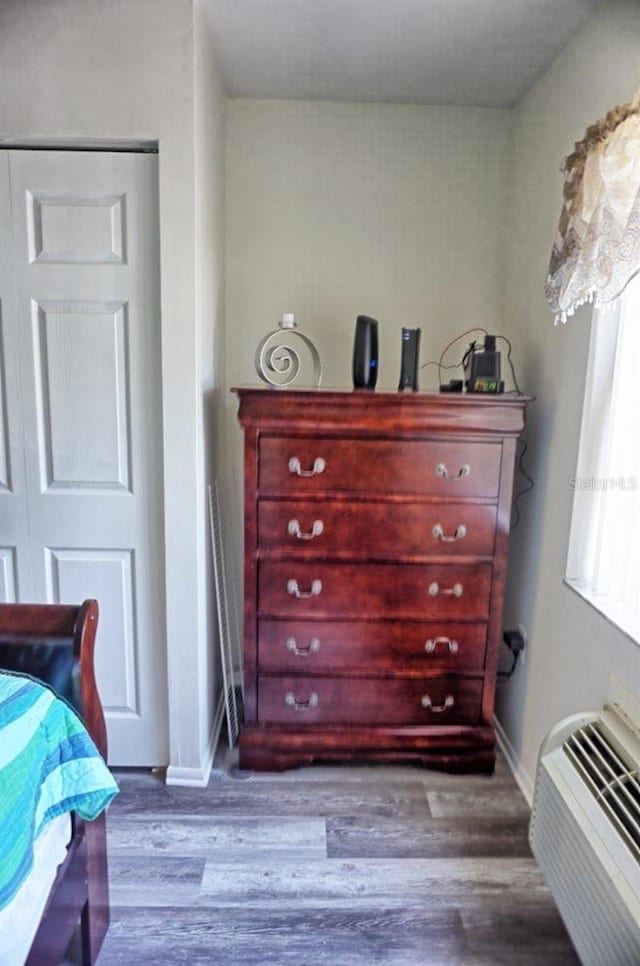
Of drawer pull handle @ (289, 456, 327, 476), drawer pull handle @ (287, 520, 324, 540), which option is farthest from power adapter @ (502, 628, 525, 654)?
drawer pull handle @ (289, 456, 327, 476)

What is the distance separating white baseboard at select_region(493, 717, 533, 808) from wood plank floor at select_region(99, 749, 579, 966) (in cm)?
3

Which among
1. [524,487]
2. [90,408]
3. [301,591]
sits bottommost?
[301,591]

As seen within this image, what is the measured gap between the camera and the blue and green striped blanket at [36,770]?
89cm

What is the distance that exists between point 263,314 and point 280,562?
1.07 metres

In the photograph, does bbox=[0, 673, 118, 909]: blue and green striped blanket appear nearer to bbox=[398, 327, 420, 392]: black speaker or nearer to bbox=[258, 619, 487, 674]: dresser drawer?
bbox=[258, 619, 487, 674]: dresser drawer

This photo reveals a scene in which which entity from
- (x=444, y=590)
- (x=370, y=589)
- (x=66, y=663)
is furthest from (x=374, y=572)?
(x=66, y=663)

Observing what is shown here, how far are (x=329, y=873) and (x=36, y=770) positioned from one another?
104 cm

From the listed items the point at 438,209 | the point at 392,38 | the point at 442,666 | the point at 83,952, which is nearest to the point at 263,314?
the point at 438,209

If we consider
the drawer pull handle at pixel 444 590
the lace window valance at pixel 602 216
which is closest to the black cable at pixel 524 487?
the drawer pull handle at pixel 444 590

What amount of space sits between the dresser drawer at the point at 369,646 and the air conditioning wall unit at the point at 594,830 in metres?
0.51

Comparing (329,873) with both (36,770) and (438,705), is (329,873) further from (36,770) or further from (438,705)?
(36,770)

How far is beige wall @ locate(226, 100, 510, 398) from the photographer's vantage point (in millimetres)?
2262

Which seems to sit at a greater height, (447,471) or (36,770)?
(447,471)

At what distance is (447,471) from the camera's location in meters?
1.88
